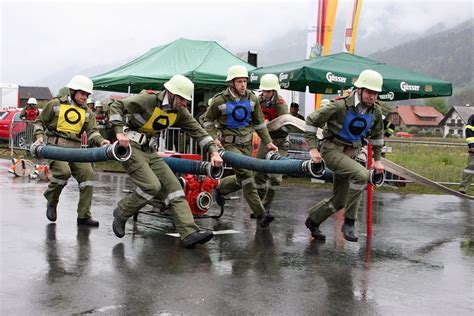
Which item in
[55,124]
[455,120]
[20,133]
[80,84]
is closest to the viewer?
[80,84]

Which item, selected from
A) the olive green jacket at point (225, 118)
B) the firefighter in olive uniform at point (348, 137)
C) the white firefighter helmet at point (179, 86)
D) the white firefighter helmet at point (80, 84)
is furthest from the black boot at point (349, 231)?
the white firefighter helmet at point (80, 84)

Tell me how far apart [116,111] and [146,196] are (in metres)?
0.99

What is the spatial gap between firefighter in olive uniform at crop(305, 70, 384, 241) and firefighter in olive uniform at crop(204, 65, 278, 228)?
0.99 m

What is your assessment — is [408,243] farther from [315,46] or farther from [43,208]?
[315,46]

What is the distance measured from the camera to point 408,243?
7949 mm

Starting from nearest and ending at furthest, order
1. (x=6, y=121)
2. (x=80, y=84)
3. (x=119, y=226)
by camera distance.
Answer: (x=119, y=226) → (x=80, y=84) → (x=6, y=121)

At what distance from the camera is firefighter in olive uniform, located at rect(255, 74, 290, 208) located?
9.01 m

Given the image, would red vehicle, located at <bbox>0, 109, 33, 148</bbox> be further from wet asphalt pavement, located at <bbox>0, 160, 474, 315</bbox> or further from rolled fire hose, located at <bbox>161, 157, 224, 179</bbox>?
rolled fire hose, located at <bbox>161, 157, 224, 179</bbox>

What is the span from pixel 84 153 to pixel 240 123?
2.16 m

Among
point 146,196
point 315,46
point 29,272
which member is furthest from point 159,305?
point 315,46

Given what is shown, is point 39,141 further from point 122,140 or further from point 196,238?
point 196,238

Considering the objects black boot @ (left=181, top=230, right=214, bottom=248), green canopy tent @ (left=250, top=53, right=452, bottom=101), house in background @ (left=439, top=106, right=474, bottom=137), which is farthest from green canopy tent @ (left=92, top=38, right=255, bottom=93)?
house in background @ (left=439, top=106, right=474, bottom=137)

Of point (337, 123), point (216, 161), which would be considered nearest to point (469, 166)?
point (337, 123)

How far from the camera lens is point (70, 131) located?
26.2ft
